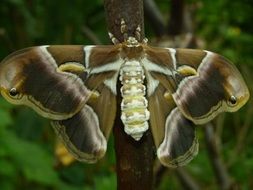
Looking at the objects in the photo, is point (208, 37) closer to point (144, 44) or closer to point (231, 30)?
point (231, 30)

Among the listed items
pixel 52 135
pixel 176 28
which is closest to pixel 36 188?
pixel 52 135

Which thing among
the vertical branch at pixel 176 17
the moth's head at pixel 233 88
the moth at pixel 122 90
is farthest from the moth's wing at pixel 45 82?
the vertical branch at pixel 176 17

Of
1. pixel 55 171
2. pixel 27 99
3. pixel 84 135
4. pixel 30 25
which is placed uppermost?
pixel 27 99

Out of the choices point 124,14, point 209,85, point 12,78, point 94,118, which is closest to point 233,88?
point 209,85

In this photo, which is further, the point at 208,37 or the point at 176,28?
the point at 208,37

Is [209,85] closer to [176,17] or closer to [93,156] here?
[93,156]

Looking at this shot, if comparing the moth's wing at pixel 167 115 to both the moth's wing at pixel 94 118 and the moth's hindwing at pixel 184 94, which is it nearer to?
the moth's hindwing at pixel 184 94
